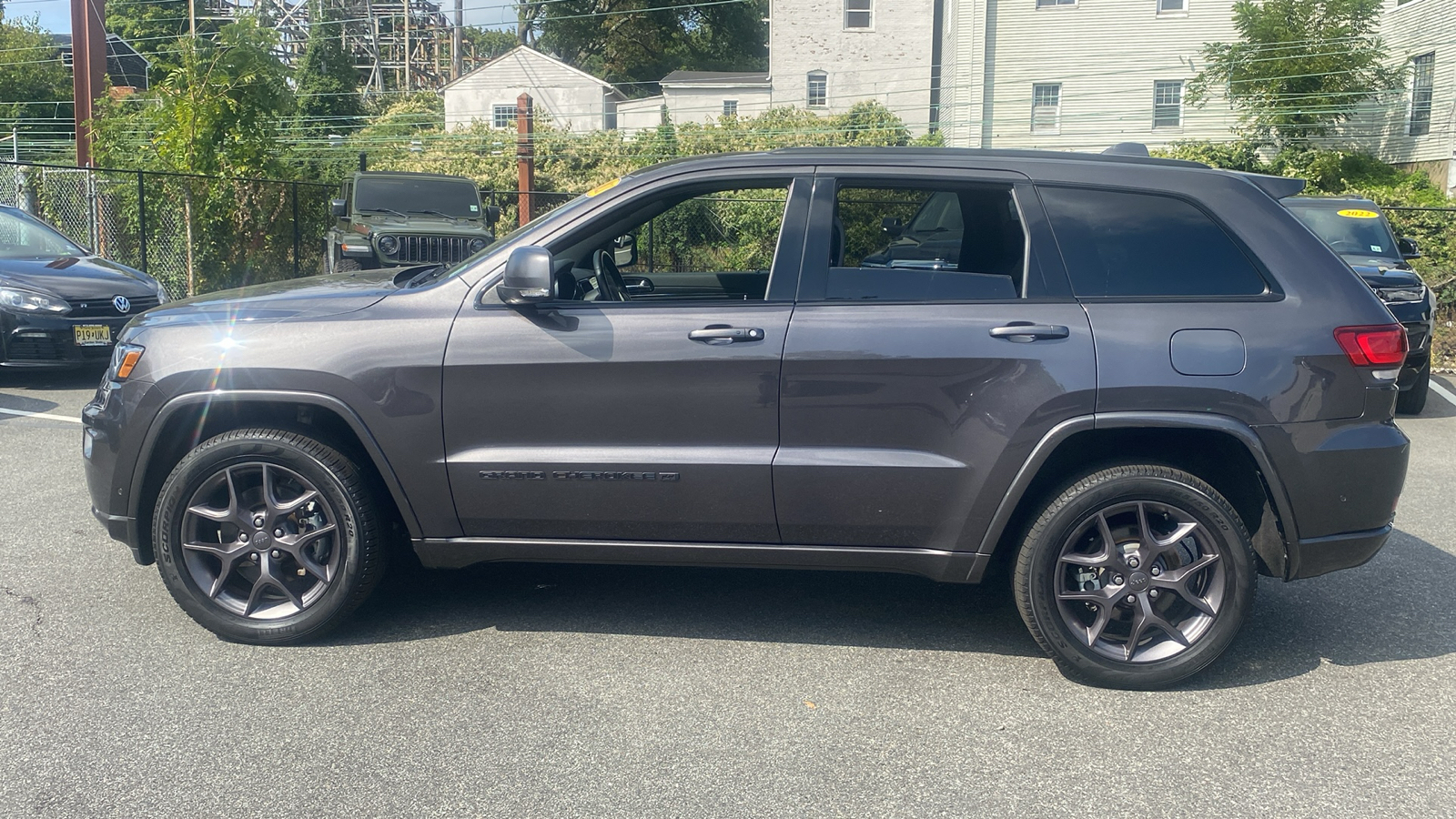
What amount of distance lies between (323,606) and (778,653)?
166 cm

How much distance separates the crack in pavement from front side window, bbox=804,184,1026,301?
3.13m

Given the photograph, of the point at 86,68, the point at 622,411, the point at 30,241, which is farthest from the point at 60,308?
the point at 86,68

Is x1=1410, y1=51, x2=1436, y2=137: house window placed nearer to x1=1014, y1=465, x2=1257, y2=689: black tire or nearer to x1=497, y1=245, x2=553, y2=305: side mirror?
x1=1014, y1=465, x2=1257, y2=689: black tire

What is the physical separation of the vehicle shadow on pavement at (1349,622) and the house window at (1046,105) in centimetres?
Answer: 3380

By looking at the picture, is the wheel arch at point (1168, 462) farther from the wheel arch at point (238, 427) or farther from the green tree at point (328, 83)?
the green tree at point (328, 83)

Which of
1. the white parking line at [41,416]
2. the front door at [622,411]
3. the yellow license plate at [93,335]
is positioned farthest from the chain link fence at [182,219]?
the front door at [622,411]

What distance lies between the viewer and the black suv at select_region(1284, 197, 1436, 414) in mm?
9766

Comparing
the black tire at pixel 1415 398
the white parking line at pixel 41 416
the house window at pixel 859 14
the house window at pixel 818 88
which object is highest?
the house window at pixel 859 14

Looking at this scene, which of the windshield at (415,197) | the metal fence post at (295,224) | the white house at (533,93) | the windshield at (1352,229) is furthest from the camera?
the white house at (533,93)

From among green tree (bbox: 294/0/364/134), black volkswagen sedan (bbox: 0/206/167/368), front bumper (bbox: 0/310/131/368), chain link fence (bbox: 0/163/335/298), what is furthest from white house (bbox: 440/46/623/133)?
front bumper (bbox: 0/310/131/368)

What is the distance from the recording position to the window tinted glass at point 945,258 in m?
4.18

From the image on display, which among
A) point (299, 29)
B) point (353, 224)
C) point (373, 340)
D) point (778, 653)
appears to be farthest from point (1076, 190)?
point (299, 29)

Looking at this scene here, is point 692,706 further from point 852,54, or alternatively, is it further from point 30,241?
point 852,54

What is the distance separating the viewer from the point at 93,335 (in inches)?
394
